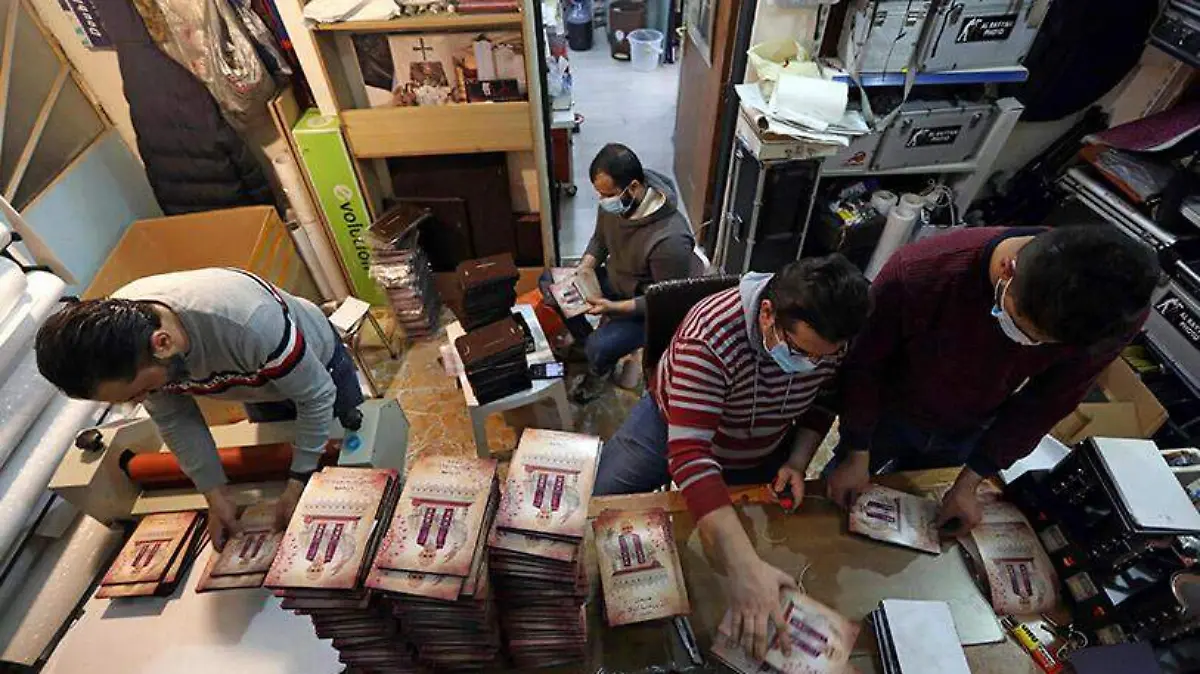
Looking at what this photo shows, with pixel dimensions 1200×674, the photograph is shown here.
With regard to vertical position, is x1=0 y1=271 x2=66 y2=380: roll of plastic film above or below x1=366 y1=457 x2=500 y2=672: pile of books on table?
below

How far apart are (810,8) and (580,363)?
2.07 meters

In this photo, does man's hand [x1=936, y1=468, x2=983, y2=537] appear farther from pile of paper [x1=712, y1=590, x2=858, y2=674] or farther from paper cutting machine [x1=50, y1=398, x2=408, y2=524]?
paper cutting machine [x1=50, y1=398, x2=408, y2=524]

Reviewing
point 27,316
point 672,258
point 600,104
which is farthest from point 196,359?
point 600,104

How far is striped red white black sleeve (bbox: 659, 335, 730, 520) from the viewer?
1.42 metres

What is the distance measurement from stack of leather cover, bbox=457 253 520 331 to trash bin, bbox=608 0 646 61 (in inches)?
179

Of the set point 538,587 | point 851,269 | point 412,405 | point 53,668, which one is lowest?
point 412,405

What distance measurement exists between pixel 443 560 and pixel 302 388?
0.88 meters

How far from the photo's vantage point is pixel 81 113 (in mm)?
3088

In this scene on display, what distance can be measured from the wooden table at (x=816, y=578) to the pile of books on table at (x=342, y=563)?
40 cm

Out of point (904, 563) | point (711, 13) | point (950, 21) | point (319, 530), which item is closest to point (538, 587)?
point (319, 530)

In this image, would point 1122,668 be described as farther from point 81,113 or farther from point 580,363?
point 81,113

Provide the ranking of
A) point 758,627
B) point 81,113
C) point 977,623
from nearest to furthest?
point 758,627
point 977,623
point 81,113

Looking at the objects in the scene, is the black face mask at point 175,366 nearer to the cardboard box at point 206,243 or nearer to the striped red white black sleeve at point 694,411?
the striped red white black sleeve at point 694,411

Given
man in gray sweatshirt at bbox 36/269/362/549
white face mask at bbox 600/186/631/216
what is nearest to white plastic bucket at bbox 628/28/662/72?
white face mask at bbox 600/186/631/216
